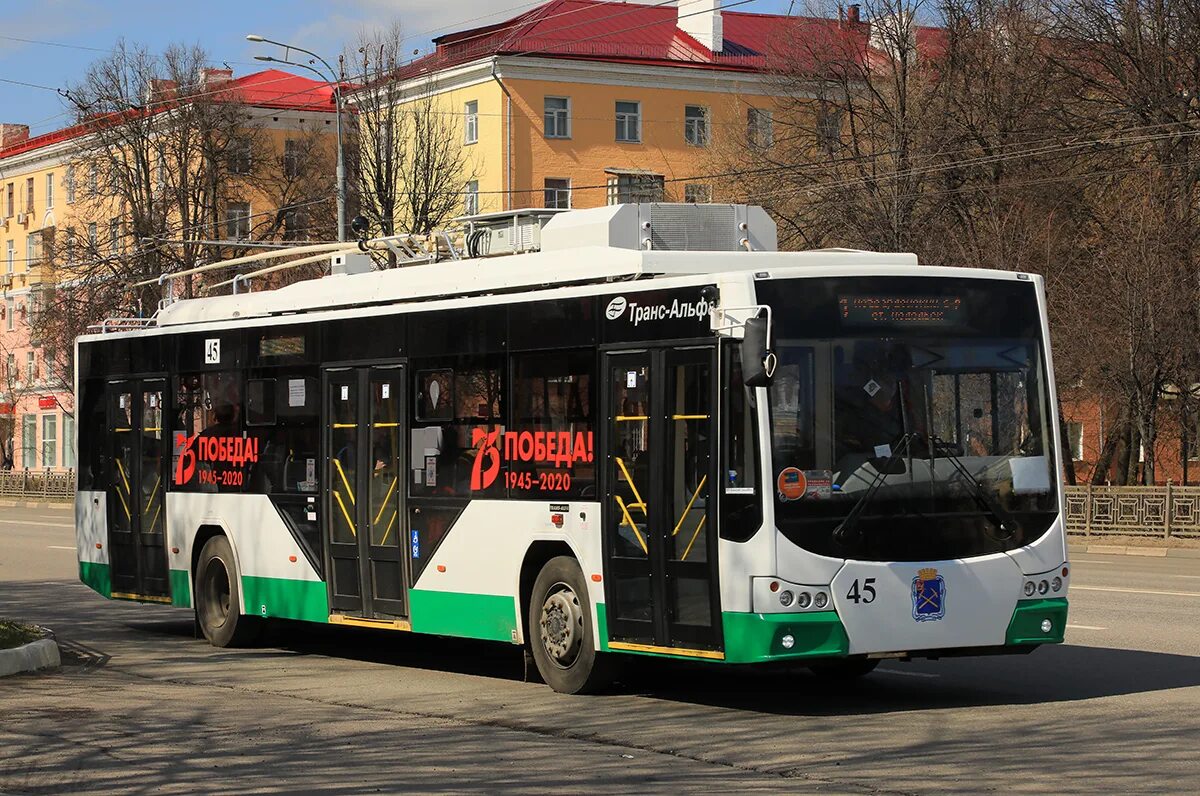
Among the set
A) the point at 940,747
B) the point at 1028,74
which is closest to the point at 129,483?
the point at 940,747

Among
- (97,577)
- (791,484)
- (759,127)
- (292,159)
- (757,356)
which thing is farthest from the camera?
(292,159)

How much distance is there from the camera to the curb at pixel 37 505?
2496 inches

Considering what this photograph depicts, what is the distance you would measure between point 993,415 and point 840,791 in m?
4.06

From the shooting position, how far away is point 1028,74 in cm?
4531

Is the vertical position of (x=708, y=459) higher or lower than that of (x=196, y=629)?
higher

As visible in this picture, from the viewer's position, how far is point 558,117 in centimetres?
6738

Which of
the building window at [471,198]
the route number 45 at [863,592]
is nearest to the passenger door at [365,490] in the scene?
the route number 45 at [863,592]

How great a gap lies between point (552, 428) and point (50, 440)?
77.6 m

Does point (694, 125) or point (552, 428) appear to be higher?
point (694, 125)

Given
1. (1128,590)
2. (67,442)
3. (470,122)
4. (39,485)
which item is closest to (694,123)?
(470,122)

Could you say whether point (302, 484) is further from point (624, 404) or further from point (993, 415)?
point (993, 415)

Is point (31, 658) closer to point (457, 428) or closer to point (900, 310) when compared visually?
point (457, 428)

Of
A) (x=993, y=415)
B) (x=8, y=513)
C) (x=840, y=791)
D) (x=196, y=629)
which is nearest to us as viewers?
(x=840, y=791)

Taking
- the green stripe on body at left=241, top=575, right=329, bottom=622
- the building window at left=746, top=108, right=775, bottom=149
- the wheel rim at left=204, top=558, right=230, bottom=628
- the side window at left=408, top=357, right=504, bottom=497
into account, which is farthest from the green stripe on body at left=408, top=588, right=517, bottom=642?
the building window at left=746, top=108, right=775, bottom=149
